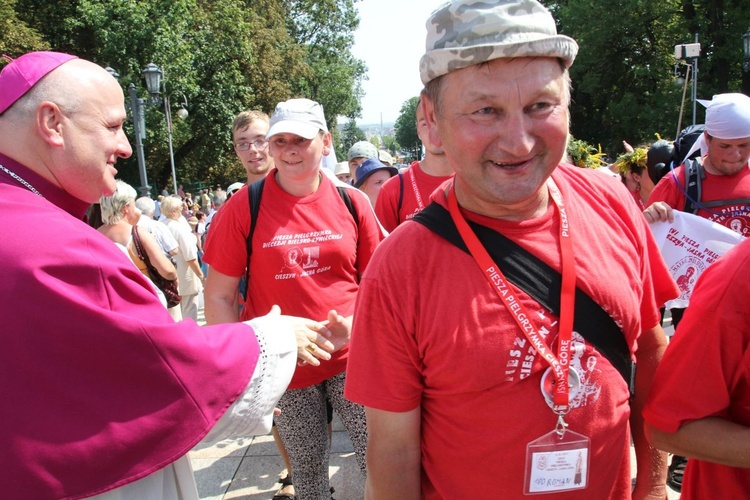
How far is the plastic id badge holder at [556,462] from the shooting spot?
1422 millimetres

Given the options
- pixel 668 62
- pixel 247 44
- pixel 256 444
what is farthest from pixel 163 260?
pixel 668 62

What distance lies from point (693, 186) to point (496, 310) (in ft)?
9.61

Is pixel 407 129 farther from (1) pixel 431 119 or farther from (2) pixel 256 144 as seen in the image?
(1) pixel 431 119

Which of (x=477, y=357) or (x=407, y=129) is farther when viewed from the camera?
(x=407, y=129)

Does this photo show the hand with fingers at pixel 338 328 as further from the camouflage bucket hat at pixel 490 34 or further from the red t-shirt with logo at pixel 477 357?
the camouflage bucket hat at pixel 490 34

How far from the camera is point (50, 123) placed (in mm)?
1740

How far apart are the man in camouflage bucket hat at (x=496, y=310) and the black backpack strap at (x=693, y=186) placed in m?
2.50

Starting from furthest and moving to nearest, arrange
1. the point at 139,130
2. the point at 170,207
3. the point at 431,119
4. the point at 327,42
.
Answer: the point at 327,42
the point at 139,130
the point at 170,207
the point at 431,119

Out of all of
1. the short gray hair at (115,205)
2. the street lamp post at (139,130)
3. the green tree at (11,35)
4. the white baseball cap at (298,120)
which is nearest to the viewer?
the white baseball cap at (298,120)

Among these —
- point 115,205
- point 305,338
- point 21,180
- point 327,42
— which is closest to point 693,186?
point 305,338

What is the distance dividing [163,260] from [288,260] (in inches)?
107

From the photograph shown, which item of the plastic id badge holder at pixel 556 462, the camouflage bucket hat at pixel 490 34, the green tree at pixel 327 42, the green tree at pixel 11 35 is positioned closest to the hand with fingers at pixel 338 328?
the plastic id badge holder at pixel 556 462

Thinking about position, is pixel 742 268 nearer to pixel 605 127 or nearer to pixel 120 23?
pixel 120 23

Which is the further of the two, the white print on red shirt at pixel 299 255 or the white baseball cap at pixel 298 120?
the white baseball cap at pixel 298 120
